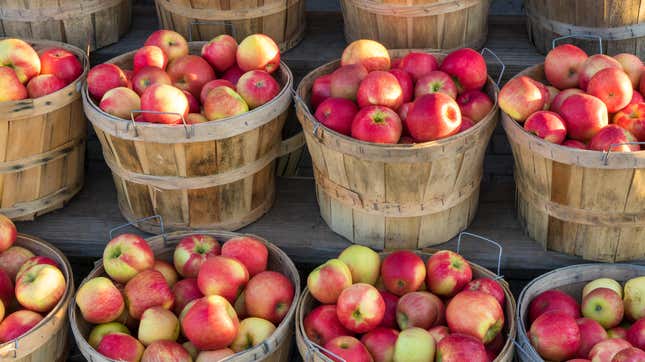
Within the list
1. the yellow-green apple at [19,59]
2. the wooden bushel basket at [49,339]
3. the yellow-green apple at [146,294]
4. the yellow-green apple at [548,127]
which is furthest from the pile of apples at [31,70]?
the yellow-green apple at [548,127]

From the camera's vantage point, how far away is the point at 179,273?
2883 mm

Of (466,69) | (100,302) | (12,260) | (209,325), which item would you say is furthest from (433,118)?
(12,260)

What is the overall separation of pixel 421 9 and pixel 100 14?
1.59 meters

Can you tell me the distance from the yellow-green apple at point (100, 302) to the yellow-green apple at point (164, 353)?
23 centimetres

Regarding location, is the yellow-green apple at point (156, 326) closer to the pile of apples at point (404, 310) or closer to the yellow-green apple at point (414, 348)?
the pile of apples at point (404, 310)

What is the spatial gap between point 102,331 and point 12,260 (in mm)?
558

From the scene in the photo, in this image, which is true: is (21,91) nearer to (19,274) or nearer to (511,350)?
(19,274)

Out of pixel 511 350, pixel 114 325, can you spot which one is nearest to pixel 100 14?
pixel 114 325

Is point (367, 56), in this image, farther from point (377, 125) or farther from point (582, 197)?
point (582, 197)

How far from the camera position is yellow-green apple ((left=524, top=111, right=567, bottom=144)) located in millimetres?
2727

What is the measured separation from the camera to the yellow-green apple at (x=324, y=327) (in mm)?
2514

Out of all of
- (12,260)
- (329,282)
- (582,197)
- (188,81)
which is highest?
(188,81)

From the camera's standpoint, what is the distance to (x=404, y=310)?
2.55 metres

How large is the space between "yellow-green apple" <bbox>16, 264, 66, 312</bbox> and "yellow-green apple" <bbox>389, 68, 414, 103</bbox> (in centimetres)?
142
